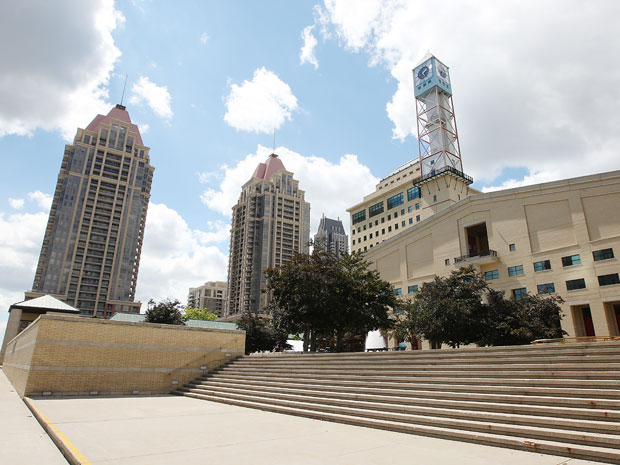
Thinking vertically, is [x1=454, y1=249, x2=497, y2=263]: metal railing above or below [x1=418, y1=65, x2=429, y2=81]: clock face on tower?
below

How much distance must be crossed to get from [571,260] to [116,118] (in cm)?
11820

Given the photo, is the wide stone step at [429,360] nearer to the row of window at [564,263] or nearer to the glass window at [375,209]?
the row of window at [564,263]

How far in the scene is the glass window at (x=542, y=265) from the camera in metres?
36.8

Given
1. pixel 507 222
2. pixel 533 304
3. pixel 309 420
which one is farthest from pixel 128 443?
pixel 507 222

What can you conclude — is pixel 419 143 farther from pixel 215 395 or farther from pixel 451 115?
pixel 215 395

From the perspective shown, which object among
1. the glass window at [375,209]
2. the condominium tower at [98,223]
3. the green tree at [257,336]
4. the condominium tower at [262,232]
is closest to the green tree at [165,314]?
the green tree at [257,336]

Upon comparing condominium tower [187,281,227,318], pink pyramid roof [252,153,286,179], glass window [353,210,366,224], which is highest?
pink pyramid roof [252,153,286,179]

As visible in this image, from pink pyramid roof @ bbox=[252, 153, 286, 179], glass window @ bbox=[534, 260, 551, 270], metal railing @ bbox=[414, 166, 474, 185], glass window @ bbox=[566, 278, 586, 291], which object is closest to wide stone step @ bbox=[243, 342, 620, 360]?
glass window @ bbox=[566, 278, 586, 291]

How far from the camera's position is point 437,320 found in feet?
99.1

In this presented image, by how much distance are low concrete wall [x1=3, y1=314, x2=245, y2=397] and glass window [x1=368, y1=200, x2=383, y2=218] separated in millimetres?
58831

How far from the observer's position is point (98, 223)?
101438 mm

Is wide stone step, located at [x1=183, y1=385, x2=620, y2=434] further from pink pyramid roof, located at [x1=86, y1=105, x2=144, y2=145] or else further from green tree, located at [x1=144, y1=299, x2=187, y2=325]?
pink pyramid roof, located at [x1=86, y1=105, x2=144, y2=145]

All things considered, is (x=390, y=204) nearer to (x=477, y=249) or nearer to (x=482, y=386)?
(x=477, y=249)

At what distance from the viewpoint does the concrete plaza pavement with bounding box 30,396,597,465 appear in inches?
276
